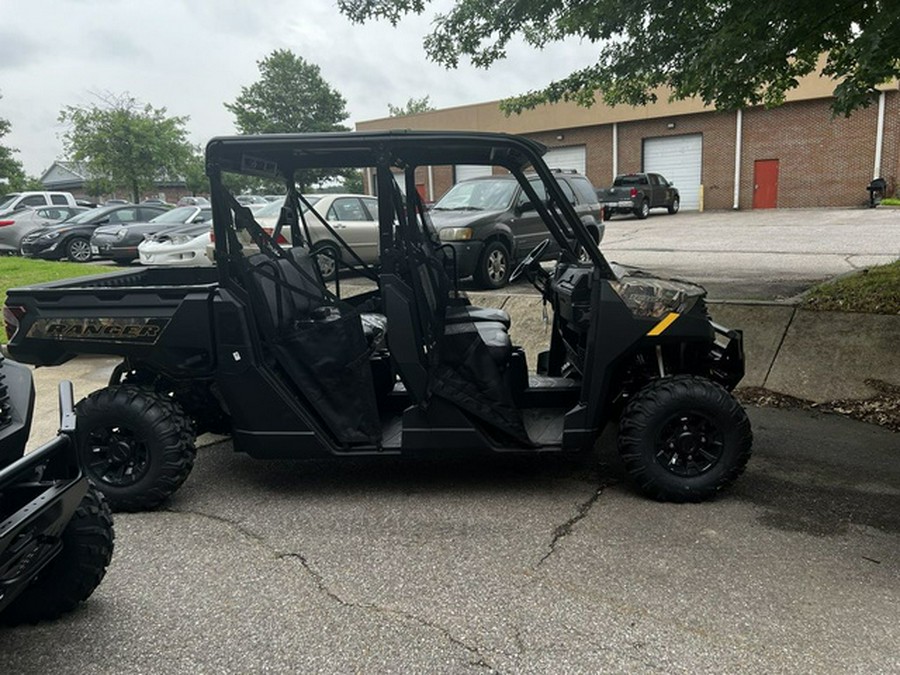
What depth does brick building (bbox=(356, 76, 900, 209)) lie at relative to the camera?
26.1m

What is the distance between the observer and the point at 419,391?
3990 millimetres

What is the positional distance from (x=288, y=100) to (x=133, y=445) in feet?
179

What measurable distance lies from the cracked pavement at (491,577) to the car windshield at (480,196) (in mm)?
5807

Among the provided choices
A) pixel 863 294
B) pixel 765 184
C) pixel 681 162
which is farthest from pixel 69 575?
pixel 681 162

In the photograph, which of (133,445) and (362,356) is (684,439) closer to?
(362,356)

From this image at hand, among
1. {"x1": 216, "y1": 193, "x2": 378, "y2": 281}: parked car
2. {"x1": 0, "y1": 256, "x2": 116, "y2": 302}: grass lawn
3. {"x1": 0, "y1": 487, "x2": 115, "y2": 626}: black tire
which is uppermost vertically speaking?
{"x1": 216, "y1": 193, "x2": 378, "y2": 281}: parked car

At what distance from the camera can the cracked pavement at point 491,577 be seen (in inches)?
106

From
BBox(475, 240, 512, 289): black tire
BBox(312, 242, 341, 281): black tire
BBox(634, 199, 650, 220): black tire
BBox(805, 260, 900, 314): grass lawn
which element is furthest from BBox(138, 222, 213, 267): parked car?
BBox(634, 199, 650, 220): black tire

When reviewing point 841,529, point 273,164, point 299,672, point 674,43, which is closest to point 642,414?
point 841,529

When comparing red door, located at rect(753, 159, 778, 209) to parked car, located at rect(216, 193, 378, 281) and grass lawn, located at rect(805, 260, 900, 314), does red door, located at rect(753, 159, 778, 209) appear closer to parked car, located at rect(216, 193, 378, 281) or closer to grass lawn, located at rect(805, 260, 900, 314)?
grass lawn, located at rect(805, 260, 900, 314)

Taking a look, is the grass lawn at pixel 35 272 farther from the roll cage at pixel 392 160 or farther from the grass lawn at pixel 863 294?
the grass lawn at pixel 863 294

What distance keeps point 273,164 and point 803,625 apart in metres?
3.81

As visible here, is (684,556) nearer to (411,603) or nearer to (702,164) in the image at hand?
(411,603)

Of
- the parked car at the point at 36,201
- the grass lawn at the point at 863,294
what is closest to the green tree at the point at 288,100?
the parked car at the point at 36,201
